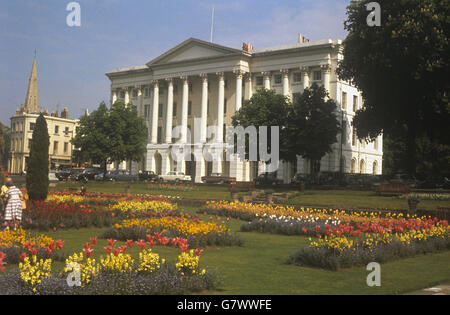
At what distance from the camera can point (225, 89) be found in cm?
7381

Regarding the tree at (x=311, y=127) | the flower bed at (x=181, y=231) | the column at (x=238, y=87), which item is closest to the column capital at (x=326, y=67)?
the column at (x=238, y=87)

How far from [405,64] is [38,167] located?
84.0 ft

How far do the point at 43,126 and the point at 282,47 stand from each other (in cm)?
4671

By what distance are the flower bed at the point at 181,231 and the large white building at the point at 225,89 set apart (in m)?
45.3

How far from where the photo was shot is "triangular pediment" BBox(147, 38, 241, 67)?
7011 centimetres

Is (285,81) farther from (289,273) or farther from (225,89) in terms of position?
(289,273)

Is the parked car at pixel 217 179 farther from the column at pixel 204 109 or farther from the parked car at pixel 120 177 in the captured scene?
the parked car at pixel 120 177

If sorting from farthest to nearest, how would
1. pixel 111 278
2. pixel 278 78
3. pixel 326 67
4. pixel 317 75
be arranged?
pixel 278 78 < pixel 317 75 < pixel 326 67 < pixel 111 278

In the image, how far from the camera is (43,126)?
2533 centimetres

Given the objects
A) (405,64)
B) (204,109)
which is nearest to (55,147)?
(204,109)

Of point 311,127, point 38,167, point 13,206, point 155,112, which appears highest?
point 155,112
